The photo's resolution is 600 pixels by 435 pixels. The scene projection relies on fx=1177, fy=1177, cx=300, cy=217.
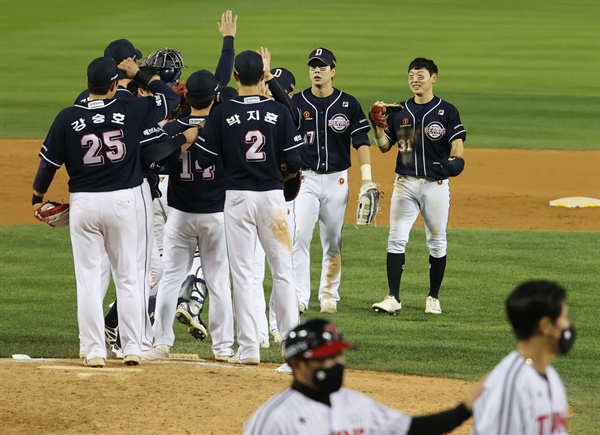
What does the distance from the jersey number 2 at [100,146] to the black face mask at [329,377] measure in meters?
4.15

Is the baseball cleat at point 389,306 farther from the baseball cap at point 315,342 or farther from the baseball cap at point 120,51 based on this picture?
the baseball cap at point 315,342

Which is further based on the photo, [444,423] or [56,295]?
[56,295]

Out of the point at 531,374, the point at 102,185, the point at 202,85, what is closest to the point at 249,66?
the point at 202,85

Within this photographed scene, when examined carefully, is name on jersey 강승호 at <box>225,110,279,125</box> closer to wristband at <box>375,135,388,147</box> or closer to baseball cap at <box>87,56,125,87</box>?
baseball cap at <box>87,56,125,87</box>

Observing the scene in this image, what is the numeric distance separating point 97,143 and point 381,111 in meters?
3.69

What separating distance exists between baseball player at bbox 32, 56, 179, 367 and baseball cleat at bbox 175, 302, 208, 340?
50.6 inches

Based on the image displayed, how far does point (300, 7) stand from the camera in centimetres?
5156

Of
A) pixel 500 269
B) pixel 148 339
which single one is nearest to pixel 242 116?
pixel 148 339

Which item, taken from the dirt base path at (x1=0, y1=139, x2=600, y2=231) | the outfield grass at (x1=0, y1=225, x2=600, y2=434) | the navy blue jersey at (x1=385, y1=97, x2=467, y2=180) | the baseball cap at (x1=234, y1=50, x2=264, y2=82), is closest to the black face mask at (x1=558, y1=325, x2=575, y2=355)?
the outfield grass at (x1=0, y1=225, x2=600, y2=434)

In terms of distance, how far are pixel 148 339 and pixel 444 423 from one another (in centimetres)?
470

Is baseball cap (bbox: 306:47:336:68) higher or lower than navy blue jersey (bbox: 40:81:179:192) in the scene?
higher

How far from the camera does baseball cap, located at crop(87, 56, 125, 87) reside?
7.82 meters

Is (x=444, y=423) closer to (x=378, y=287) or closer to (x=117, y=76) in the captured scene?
(x=117, y=76)

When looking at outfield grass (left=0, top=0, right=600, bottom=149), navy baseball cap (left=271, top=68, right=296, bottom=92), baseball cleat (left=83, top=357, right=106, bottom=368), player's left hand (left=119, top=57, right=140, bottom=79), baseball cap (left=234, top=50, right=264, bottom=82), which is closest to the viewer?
baseball cleat (left=83, top=357, right=106, bottom=368)
